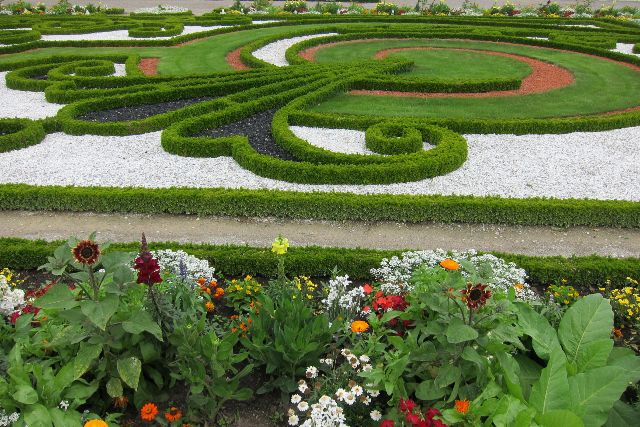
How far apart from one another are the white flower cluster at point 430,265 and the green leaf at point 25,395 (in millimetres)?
3836

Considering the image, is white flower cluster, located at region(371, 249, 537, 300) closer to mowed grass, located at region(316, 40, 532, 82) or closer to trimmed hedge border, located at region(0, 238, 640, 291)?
trimmed hedge border, located at region(0, 238, 640, 291)

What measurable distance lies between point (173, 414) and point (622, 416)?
399cm

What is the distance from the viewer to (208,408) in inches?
187

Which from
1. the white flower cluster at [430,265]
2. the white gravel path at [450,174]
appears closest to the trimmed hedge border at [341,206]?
the white gravel path at [450,174]

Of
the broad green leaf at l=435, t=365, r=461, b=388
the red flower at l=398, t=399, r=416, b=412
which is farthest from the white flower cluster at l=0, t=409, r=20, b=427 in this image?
the broad green leaf at l=435, t=365, r=461, b=388

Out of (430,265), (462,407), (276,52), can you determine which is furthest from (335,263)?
(276,52)

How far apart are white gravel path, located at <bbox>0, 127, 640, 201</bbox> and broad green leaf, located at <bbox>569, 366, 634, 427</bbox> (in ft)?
19.5

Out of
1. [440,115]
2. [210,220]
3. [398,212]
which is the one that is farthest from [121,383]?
[440,115]

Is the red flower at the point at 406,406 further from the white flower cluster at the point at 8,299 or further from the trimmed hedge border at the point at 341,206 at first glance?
the trimmed hedge border at the point at 341,206

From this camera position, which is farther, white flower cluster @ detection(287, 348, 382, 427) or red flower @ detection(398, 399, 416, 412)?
white flower cluster @ detection(287, 348, 382, 427)

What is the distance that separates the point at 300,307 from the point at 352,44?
62.1 ft

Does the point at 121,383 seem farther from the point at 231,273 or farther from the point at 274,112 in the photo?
the point at 274,112

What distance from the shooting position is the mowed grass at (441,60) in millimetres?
17547

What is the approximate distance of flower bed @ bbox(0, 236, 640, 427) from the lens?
4242 mm
